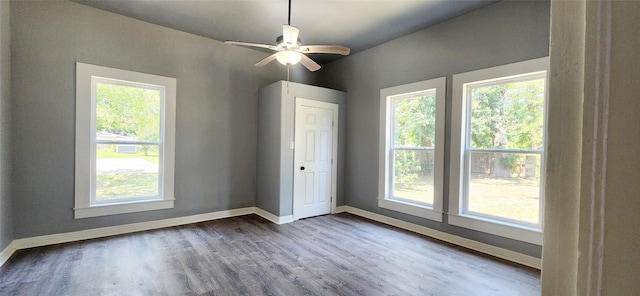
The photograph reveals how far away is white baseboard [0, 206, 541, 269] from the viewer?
3.03 m

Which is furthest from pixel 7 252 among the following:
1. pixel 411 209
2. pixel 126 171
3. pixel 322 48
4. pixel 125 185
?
pixel 411 209

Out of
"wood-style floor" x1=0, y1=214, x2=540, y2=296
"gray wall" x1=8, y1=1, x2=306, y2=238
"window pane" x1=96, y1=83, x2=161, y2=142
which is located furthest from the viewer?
"window pane" x1=96, y1=83, x2=161, y2=142

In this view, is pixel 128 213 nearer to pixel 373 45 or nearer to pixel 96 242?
pixel 96 242

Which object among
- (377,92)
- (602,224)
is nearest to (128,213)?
(377,92)

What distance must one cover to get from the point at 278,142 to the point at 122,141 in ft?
6.72

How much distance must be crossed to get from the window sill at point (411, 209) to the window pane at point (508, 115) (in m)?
1.02

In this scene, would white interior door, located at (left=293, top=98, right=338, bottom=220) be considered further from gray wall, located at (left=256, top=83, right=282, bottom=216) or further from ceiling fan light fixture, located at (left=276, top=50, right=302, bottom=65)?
ceiling fan light fixture, located at (left=276, top=50, right=302, bottom=65)

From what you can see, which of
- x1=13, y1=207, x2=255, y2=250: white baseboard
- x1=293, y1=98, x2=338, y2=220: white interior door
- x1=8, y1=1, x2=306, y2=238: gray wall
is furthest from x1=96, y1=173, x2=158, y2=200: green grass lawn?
x1=293, y1=98, x2=338, y2=220: white interior door

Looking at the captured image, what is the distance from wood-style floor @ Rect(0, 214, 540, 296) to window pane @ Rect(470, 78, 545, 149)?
4.29 feet

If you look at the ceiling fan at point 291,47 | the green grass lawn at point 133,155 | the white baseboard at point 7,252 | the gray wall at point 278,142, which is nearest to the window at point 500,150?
the ceiling fan at point 291,47

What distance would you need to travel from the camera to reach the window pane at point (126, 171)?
364 centimetres

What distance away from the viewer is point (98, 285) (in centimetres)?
244

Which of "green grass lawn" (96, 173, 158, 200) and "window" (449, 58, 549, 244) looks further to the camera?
"green grass lawn" (96, 173, 158, 200)

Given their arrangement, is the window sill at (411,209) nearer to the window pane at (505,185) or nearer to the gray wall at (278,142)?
the window pane at (505,185)
